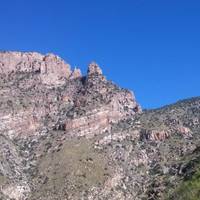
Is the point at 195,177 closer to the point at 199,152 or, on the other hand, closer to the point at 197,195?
the point at 197,195

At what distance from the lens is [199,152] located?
16962cm

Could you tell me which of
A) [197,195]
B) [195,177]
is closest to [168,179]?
[195,177]

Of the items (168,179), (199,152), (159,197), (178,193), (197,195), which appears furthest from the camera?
(199,152)

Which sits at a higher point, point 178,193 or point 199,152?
point 199,152

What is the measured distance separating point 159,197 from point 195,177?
19401 millimetres

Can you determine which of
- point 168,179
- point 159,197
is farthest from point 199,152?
point 159,197

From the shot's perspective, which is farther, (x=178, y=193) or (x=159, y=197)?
(x=159, y=197)

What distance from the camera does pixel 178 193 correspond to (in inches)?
4796

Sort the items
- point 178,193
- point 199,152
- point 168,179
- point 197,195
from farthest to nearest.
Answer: point 199,152 → point 168,179 → point 178,193 → point 197,195

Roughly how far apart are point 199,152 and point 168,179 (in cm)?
1519

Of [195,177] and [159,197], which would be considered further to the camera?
[159,197]

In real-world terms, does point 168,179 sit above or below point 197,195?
above

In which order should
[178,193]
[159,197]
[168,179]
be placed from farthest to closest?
[168,179], [159,197], [178,193]

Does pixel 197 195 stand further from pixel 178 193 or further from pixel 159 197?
pixel 159 197
